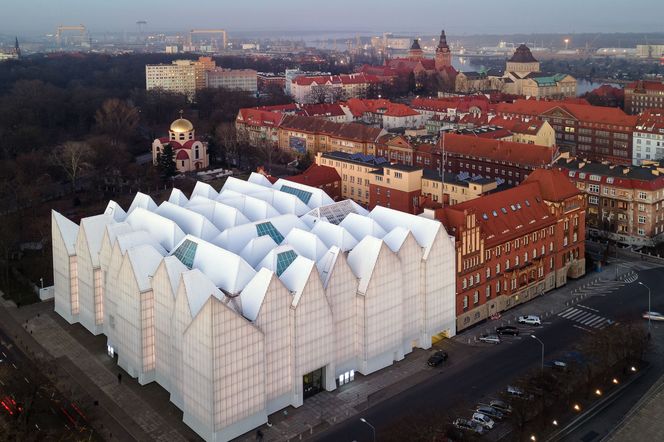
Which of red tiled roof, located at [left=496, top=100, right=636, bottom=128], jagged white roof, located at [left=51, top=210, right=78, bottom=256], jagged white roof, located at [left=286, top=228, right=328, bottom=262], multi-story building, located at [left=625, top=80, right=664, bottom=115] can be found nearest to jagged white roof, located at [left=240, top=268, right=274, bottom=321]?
jagged white roof, located at [left=286, top=228, right=328, bottom=262]

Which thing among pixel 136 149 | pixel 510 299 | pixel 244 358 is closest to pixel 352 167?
pixel 510 299

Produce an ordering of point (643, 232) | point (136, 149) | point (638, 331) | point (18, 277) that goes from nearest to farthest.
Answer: point (638, 331) → point (18, 277) → point (643, 232) → point (136, 149)

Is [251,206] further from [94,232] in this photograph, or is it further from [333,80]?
[333,80]

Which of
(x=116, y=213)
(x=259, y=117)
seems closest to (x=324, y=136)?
(x=259, y=117)

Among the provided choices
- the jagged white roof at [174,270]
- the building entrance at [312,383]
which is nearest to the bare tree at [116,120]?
the jagged white roof at [174,270]

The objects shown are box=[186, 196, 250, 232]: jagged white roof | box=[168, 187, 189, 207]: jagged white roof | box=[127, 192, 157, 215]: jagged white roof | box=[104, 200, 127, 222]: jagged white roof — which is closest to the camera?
box=[186, 196, 250, 232]: jagged white roof

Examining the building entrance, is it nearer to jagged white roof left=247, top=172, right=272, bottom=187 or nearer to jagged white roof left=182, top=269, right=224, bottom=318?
jagged white roof left=182, top=269, right=224, bottom=318

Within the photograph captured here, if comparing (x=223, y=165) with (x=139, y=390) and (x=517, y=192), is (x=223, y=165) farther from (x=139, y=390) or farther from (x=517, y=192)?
(x=139, y=390)
